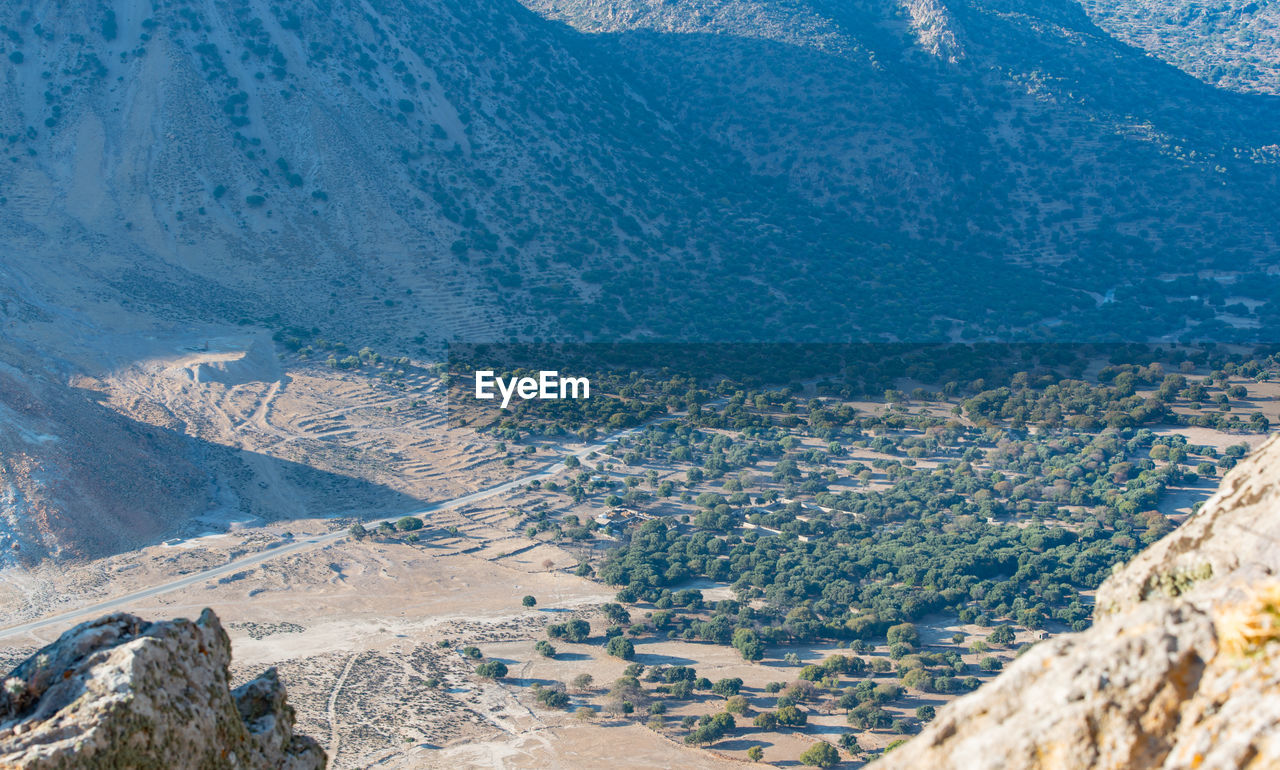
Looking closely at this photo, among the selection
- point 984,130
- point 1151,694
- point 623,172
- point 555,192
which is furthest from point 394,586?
point 984,130

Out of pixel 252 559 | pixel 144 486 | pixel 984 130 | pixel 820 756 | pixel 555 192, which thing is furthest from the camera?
pixel 984 130

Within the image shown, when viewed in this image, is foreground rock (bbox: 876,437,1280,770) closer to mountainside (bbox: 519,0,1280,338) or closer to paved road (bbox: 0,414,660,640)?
paved road (bbox: 0,414,660,640)

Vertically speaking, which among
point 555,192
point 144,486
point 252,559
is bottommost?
point 252,559

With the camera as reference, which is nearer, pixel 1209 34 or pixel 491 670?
pixel 491 670

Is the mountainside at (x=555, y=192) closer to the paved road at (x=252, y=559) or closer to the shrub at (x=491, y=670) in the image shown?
the paved road at (x=252, y=559)

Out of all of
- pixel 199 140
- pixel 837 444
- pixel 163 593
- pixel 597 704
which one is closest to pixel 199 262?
pixel 199 140

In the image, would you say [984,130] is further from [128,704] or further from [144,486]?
[128,704]
